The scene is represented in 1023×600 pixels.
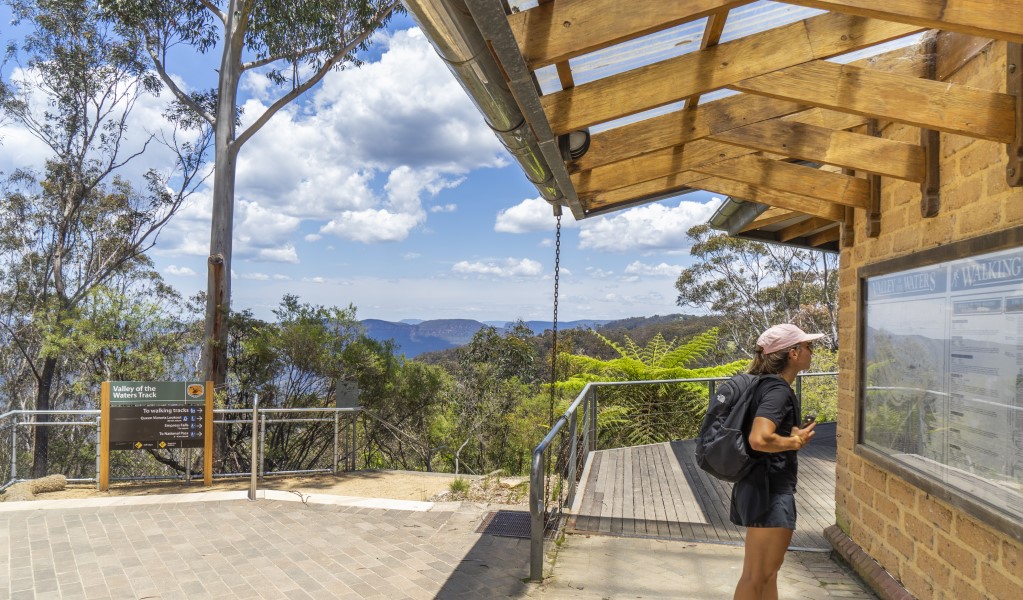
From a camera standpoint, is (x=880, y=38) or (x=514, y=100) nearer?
(x=514, y=100)

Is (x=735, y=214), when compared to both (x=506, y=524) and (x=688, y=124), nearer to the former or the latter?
(x=688, y=124)

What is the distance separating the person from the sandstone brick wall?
0.83m

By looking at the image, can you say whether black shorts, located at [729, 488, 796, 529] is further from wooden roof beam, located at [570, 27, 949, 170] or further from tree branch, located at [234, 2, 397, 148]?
tree branch, located at [234, 2, 397, 148]

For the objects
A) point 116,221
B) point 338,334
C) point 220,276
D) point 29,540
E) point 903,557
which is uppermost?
point 116,221

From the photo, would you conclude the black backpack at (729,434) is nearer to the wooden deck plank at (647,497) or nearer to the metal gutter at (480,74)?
the metal gutter at (480,74)

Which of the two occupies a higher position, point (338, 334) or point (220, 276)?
point (220, 276)

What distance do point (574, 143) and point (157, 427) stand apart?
6.86 m

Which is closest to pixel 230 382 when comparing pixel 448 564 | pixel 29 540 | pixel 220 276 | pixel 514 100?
pixel 220 276

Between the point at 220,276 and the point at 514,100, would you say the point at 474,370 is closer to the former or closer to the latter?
the point at 220,276

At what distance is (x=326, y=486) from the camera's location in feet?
28.5

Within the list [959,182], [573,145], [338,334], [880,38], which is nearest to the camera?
[880,38]

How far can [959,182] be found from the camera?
320cm

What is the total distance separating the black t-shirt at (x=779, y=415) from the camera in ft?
9.07

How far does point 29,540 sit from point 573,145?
5352mm
